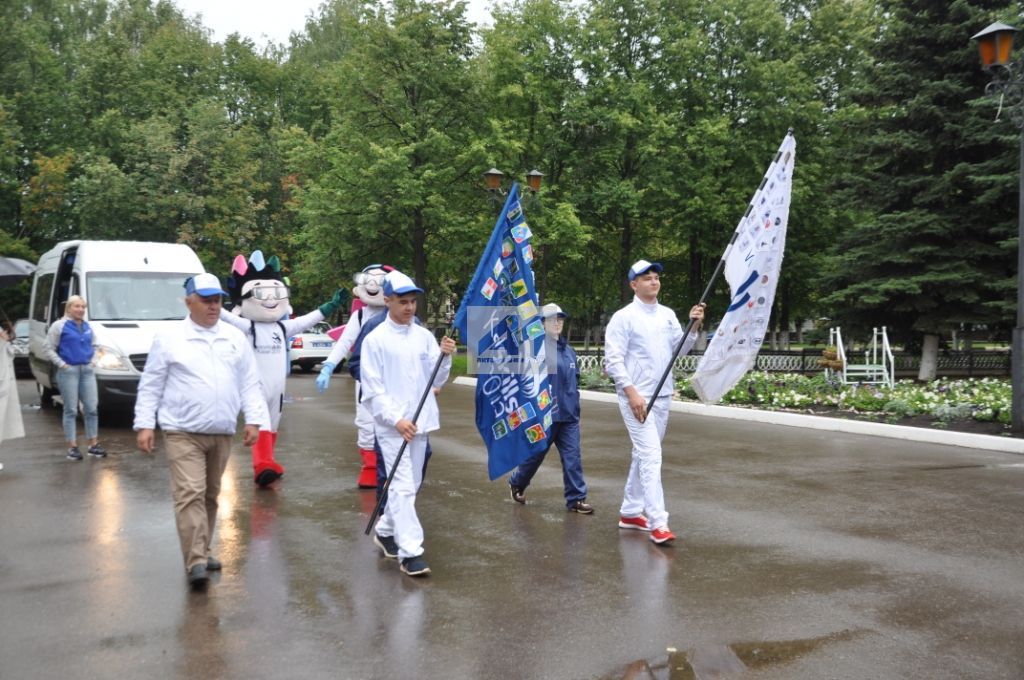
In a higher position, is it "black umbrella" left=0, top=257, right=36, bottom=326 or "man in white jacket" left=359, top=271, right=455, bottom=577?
"black umbrella" left=0, top=257, right=36, bottom=326

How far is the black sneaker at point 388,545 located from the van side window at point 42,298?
1242 centimetres

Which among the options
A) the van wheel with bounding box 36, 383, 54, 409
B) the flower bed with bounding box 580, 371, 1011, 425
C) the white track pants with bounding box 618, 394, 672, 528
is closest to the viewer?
the white track pants with bounding box 618, 394, 672, 528

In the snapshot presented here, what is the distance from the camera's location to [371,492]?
8.89m

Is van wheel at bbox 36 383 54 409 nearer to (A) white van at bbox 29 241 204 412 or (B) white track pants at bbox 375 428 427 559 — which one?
(A) white van at bbox 29 241 204 412

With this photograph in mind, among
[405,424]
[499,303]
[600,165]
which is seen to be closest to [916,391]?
[499,303]

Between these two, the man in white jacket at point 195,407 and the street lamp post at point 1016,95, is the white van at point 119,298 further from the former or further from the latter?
the street lamp post at point 1016,95

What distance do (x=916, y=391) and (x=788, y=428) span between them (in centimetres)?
265

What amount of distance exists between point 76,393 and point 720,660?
905 centimetres

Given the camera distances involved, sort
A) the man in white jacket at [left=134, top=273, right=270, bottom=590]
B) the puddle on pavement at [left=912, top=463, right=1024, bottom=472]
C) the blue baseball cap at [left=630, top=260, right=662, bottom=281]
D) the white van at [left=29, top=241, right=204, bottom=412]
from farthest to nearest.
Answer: the white van at [left=29, top=241, right=204, bottom=412] < the puddle on pavement at [left=912, top=463, right=1024, bottom=472] < the blue baseball cap at [left=630, top=260, right=662, bottom=281] < the man in white jacket at [left=134, top=273, right=270, bottom=590]

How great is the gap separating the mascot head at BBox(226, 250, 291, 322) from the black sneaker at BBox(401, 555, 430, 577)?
4325 millimetres

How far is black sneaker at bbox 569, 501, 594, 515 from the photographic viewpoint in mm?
7945

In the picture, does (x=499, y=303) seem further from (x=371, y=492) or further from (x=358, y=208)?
(x=358, y=208)

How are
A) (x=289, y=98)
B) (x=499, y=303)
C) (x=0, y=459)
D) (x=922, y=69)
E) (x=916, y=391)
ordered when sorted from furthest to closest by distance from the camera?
(x=289, y=98)
(x=922, y=69)
(x=916, y=391)
(x=0, y=459)
(x=499, y=303)

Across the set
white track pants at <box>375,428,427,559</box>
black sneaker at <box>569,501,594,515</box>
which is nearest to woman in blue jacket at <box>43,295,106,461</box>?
black sneaker at <box>569,501,594,515</box>
